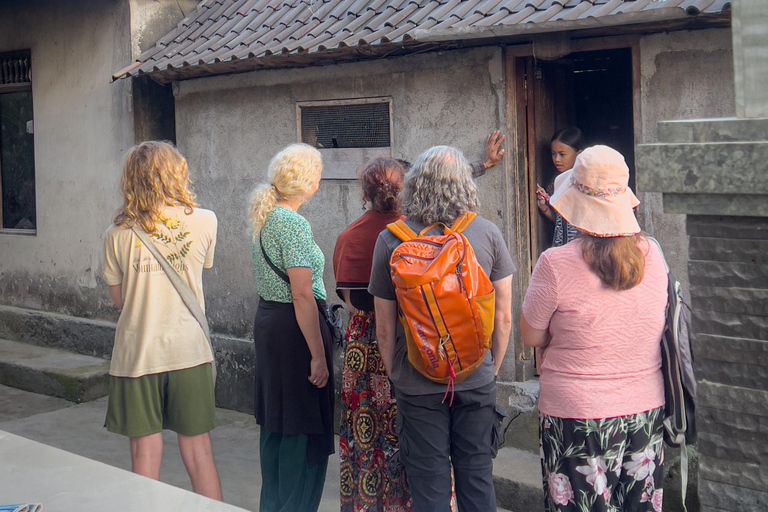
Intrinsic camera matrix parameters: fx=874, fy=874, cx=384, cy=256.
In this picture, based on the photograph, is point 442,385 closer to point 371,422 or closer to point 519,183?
point 371,422

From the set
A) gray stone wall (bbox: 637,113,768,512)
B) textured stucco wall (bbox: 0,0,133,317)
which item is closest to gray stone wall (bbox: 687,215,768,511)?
gray stone wall (bbox: 637,113,768,512)

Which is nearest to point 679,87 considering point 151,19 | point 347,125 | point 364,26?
point 364,26

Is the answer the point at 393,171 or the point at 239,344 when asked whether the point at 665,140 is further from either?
the point at 239,344

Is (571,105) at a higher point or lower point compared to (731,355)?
higher

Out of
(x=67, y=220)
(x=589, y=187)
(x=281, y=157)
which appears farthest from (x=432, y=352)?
(x=67, y=220)

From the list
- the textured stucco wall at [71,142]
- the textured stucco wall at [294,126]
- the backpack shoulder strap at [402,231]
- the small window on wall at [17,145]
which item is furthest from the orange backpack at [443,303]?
the small window on wall at [17,145]

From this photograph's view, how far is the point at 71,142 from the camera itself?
8156 mm

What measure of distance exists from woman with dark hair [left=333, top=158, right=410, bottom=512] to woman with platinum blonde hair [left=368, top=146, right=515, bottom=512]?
→ 34cm

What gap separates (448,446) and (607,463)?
696 mm

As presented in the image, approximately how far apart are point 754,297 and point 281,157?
7.77 feet

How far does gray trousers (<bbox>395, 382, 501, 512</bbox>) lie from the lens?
348cm

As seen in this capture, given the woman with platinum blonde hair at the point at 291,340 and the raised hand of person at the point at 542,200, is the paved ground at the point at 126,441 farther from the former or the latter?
the raised hand of person at the point at 542,200

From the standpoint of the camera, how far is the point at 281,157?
398 cm

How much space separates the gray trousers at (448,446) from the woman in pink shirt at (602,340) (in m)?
0.41
